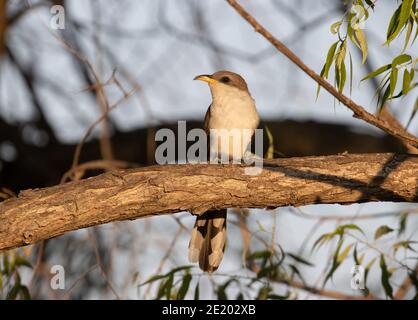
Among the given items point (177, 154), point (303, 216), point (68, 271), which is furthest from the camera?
point (177, 154)

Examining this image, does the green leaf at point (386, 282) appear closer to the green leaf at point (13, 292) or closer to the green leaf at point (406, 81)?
the green leaf at point (406, 81)

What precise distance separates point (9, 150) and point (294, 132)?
9.29 feet

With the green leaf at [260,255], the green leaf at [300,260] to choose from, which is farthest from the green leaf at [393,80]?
the green leaf at [260,255]

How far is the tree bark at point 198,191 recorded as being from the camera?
408 cm

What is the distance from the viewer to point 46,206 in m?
4.07

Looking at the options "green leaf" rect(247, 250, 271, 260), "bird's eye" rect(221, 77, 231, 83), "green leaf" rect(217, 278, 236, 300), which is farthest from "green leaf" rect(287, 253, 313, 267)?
"bird's eye" rect(221, 77, 231, 83)

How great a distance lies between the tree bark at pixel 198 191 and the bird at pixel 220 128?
1172 millimetres

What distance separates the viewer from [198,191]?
420cm

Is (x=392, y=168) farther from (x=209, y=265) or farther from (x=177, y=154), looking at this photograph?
(x=177, y=154)

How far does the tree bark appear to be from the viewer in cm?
408

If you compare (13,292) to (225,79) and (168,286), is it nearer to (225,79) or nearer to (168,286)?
(168,286)

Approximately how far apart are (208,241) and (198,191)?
4.17ft

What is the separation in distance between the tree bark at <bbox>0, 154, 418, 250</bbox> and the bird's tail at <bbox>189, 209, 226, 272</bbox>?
1.15m
